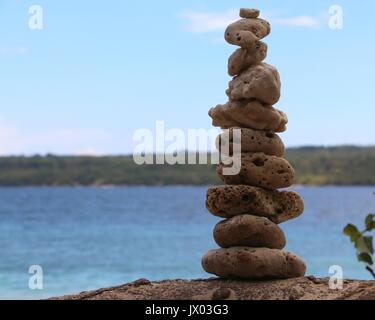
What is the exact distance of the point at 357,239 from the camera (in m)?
8.53

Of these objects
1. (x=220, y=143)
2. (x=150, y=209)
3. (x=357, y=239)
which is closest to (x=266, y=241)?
(x=220, y=143)

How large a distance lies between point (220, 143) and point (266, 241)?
5.65ft

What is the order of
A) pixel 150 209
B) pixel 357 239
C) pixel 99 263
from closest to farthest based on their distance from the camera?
pixel 357 239, pixel 99 263, pixel 150 209

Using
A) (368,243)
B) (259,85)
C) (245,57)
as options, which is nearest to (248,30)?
(245,57)

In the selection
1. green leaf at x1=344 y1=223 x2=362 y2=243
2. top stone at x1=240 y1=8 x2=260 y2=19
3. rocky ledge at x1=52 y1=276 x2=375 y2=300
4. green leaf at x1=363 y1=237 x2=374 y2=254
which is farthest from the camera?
top stone at x1=240 y1=8 x2=260 y2=19

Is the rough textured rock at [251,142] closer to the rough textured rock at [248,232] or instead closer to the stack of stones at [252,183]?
the stack of stones at [252,183]

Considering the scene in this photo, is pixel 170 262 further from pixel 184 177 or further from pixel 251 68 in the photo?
pixel 184 177

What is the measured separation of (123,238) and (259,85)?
45233mm

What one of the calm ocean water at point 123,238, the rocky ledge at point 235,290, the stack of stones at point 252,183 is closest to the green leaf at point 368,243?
the rocky ledge at point 235,290

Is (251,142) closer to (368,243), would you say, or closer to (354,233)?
(354,233)

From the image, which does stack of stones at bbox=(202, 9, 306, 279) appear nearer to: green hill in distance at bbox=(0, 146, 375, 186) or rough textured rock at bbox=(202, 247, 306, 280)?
rough textured rock at bbox=(202, 247, 306, 280)

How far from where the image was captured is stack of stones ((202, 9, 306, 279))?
14391mm

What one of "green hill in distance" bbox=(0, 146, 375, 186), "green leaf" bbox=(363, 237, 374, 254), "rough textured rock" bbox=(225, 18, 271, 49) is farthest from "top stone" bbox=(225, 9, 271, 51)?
"green hill in distance" bbox=(0, 146, 375, 186)

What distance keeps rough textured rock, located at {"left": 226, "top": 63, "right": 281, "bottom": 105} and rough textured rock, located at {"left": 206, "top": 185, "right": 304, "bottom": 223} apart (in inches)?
57.0
